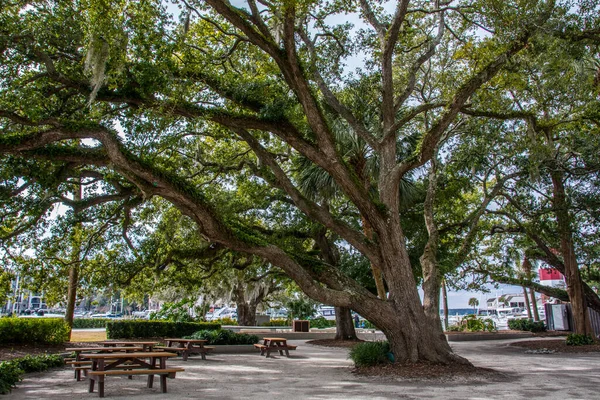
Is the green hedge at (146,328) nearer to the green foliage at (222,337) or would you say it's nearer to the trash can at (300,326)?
the green foliage at (222,337)

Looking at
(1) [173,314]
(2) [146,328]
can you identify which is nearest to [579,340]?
(1) [173,314]

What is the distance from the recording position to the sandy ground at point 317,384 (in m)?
6.70

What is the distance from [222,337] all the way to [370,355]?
6.30 m

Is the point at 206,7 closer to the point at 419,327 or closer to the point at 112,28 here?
the point at 112,28

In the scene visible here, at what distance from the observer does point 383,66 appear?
11.0 metres

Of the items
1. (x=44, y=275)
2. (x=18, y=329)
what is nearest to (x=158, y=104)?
(x=44, y=275)

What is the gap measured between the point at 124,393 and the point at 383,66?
872cm

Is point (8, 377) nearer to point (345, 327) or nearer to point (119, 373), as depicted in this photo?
point (119, 373)

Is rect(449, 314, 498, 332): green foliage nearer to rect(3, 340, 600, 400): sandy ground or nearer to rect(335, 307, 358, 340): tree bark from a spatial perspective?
rect(335, 307, 358, 340): tree bark

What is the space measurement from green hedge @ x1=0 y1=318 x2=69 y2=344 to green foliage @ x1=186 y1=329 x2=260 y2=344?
3813 millimetres

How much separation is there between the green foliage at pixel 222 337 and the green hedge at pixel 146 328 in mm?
Result: 2165

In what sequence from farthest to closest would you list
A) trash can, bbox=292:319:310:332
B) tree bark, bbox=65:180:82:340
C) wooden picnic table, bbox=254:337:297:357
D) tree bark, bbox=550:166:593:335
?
trash can, bbox=292:319:310:332
tree bark, bbox=550:166:593:335
wooden picnic table, bbox=254:337:297:357
tree bark, bbox=65:180:82:340

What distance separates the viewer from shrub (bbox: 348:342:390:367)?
9.79 m

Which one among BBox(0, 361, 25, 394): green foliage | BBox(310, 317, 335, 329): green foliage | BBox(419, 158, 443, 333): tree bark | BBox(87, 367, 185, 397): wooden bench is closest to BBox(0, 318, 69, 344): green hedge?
BBox(0, 361, 25, 394): green foliage
